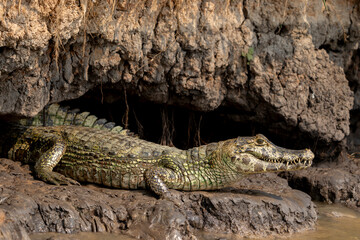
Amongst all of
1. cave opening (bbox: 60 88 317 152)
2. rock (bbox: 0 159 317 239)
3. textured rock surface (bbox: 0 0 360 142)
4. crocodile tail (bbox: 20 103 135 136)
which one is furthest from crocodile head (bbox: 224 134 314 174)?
crocodile tail (bbox: 20 103 135 136)

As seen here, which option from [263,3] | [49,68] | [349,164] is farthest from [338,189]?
[49,68]

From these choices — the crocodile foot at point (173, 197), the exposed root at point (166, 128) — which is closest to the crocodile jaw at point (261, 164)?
the crocodile foot at point (173, 197)

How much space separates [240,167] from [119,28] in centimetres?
197

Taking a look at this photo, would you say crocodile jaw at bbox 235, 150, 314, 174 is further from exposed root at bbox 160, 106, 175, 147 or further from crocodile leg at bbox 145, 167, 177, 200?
exposed root at bbox 160, 106, 175, 147

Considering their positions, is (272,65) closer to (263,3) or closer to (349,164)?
(263,3)

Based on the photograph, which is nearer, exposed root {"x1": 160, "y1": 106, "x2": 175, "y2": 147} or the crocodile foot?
the crocodile foot

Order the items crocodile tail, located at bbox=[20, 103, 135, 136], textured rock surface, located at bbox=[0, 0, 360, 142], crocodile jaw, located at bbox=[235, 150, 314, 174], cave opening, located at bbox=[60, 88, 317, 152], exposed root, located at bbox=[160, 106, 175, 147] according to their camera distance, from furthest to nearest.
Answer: cave opening, located at bbox=[60, 88, 317, 152]
exposed root, located at bbox=[160, 106, 175, 147]
crocodile tail, located at bbox=[20, 103, 135, 136]
crocodile jaw, located at bbox=[235, 150, 314, 174]
textured rock surface, located at bbox=[0, 0, 360, 142]

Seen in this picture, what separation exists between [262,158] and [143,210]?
4.69ft

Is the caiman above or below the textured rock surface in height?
below

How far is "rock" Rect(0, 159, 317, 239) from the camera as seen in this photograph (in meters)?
3.89

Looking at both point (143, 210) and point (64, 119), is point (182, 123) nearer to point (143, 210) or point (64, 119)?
point (64, 119)

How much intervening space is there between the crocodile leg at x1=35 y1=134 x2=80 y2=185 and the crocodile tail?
1.52 ft

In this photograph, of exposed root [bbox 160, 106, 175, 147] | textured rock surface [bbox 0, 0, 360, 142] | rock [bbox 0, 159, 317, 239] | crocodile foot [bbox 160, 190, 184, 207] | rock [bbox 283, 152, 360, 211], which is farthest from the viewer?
exposed root [bbox 160, 106, 175, 147]

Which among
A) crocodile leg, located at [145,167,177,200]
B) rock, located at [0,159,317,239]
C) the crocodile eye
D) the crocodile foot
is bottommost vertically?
rock, located at [0,159,317,239]
